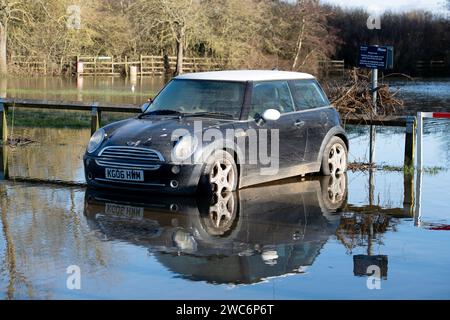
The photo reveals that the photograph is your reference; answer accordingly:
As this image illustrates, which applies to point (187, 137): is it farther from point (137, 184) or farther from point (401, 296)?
point (401, 296)

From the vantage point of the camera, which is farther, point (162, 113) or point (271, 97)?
point (271, 97)

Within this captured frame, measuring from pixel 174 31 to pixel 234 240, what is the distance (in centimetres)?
5549

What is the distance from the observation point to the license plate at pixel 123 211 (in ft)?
30.9

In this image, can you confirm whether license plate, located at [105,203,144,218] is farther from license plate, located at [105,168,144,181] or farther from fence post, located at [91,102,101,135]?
fence post, located at [91,102,101,135]

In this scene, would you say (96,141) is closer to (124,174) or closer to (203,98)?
(124,174)

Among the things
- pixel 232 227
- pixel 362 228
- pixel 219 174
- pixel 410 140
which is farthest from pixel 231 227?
pixel 410 140

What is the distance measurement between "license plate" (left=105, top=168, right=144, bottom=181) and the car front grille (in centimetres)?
6

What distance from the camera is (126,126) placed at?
36.0 ft

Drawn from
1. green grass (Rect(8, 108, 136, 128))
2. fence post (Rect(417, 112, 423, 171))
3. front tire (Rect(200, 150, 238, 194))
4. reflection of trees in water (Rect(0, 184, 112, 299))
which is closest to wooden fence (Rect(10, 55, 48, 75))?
green grass (Rect(8, 108, 136, 128))

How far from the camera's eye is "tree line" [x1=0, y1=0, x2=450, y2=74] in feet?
184

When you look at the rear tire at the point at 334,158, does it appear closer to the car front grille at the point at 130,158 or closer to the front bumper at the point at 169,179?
the front bumper at the point at 169,179

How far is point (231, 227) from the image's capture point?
8.90 meters

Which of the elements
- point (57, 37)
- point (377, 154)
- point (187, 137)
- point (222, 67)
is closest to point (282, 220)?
point (187, 137)
